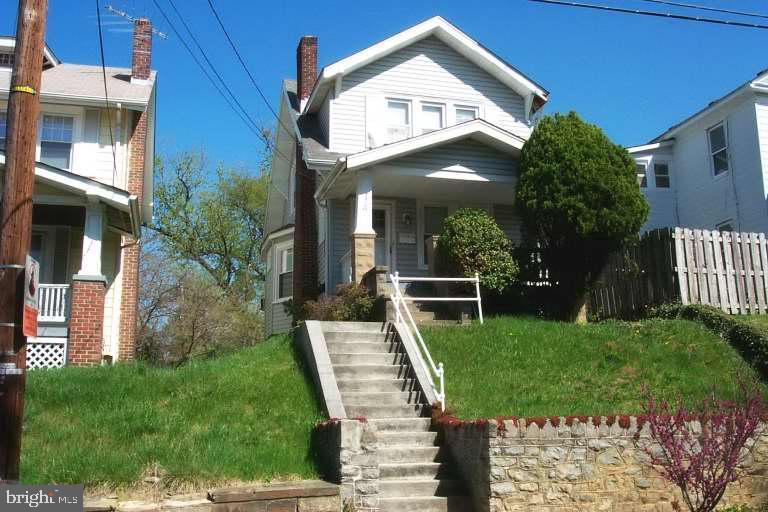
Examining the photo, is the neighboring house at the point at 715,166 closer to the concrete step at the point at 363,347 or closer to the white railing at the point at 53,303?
the concrete step at the point at 363,347

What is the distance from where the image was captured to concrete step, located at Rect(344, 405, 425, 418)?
10523mm

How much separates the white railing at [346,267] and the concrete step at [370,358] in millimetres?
4102

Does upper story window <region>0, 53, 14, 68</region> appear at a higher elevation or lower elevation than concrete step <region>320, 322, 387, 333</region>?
higher

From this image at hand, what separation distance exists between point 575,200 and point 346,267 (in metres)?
5.35

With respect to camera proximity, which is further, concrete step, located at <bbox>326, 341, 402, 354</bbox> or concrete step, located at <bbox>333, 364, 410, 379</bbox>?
concrete step, located at <bbox>326, 341, 402, 354</bbox>

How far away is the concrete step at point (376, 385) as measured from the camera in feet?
36.8

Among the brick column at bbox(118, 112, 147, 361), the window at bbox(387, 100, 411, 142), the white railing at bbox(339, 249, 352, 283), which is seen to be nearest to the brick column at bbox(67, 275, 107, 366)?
the brick column at bbox(118, 112, 147, 361)

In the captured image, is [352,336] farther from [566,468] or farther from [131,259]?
[131,259]

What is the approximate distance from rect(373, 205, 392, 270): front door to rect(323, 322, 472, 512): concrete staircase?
5193 millimetres

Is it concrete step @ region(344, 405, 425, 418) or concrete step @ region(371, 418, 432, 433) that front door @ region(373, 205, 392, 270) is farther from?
concrete step @ region(371, 418, 432, 433)

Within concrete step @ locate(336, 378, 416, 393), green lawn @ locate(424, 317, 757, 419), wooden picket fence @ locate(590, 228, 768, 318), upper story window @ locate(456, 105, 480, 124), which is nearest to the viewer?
green lawn @ locate(424, 317, 757, 419)

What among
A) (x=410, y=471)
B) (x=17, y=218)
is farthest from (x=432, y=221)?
(x=17, y=218)

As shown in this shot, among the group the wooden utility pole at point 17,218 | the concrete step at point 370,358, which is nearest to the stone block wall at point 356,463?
the concrete step at point 370,358

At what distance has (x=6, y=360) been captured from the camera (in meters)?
6.38
